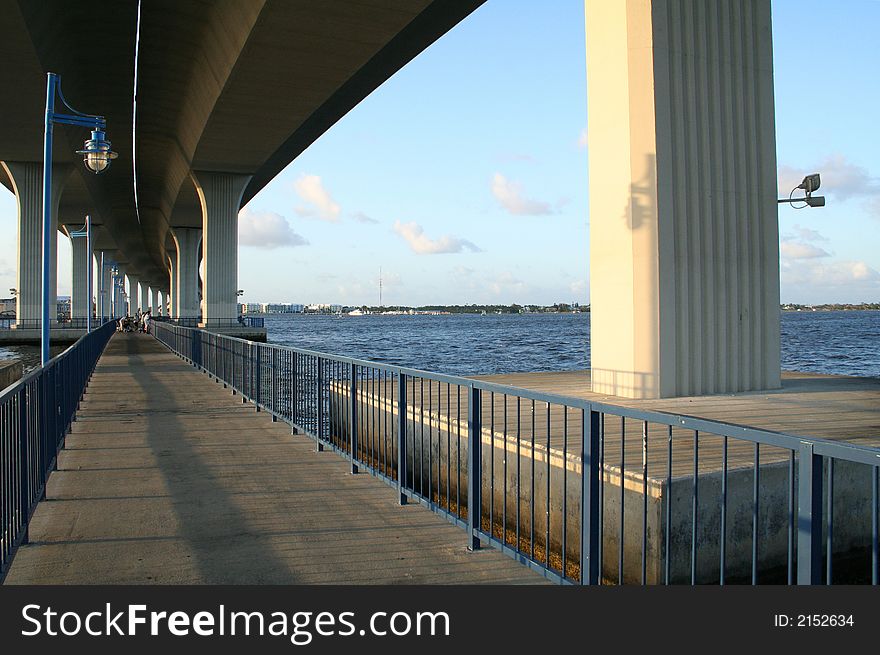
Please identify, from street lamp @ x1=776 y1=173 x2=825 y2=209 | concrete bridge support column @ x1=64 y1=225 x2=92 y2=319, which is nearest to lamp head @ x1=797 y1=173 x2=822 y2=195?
street lamp @ x1=776 y1=173 x2=825 y2=209

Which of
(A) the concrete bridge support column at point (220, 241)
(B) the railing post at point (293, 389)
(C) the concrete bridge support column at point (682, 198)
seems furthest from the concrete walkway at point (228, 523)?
(A) the concrete bridge support column at point (220, 241)

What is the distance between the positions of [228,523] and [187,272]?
68532 millimetres

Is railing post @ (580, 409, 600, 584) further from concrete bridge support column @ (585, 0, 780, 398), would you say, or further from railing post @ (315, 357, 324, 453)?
concrete bridge support column @ (585, 0, 780, 398)

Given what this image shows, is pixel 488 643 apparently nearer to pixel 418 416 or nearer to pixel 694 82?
pixel 418 416

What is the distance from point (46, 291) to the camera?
1309cm

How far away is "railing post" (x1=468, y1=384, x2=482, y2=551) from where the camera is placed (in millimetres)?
5160

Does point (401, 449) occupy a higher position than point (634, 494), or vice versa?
point (401, 449)

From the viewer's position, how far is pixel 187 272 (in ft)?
230

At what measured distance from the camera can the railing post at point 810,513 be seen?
2.76m

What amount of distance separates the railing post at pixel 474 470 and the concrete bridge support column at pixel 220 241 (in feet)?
140

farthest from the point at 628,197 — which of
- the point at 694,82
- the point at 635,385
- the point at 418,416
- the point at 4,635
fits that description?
the point at 4,635

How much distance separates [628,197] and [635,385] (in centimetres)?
272

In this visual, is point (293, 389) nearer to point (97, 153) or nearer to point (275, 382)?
point (275, 382)

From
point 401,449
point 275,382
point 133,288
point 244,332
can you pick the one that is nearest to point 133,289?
point 133,288
